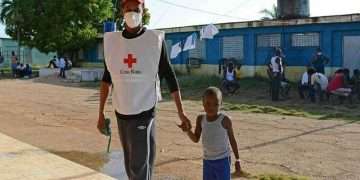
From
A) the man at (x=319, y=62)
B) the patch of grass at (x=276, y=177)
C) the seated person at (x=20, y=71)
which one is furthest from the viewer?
the seated person at (x=20, y=71)

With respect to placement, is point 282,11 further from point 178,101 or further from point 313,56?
point 178,101

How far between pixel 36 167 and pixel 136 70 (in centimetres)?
324

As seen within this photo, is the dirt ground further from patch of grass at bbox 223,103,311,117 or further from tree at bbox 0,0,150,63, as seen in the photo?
tree at bbox 0,0,150,63

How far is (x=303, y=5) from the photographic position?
24.2 metres

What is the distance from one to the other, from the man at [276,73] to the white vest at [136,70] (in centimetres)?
1356

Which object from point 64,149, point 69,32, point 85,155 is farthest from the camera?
point 69,32

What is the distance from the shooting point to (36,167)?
271 inches

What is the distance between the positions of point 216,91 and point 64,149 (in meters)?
5.08

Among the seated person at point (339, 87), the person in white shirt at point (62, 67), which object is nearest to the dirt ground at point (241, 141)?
the seated person at point (339, 87)

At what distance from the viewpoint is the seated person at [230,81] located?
64.2ft

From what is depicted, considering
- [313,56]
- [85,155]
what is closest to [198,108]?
[313,56]

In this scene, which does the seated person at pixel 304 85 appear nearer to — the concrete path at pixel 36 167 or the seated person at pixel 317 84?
the seated person at pixel 317 84

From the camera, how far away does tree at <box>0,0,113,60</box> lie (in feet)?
119

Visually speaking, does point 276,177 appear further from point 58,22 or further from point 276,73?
point 58,22
